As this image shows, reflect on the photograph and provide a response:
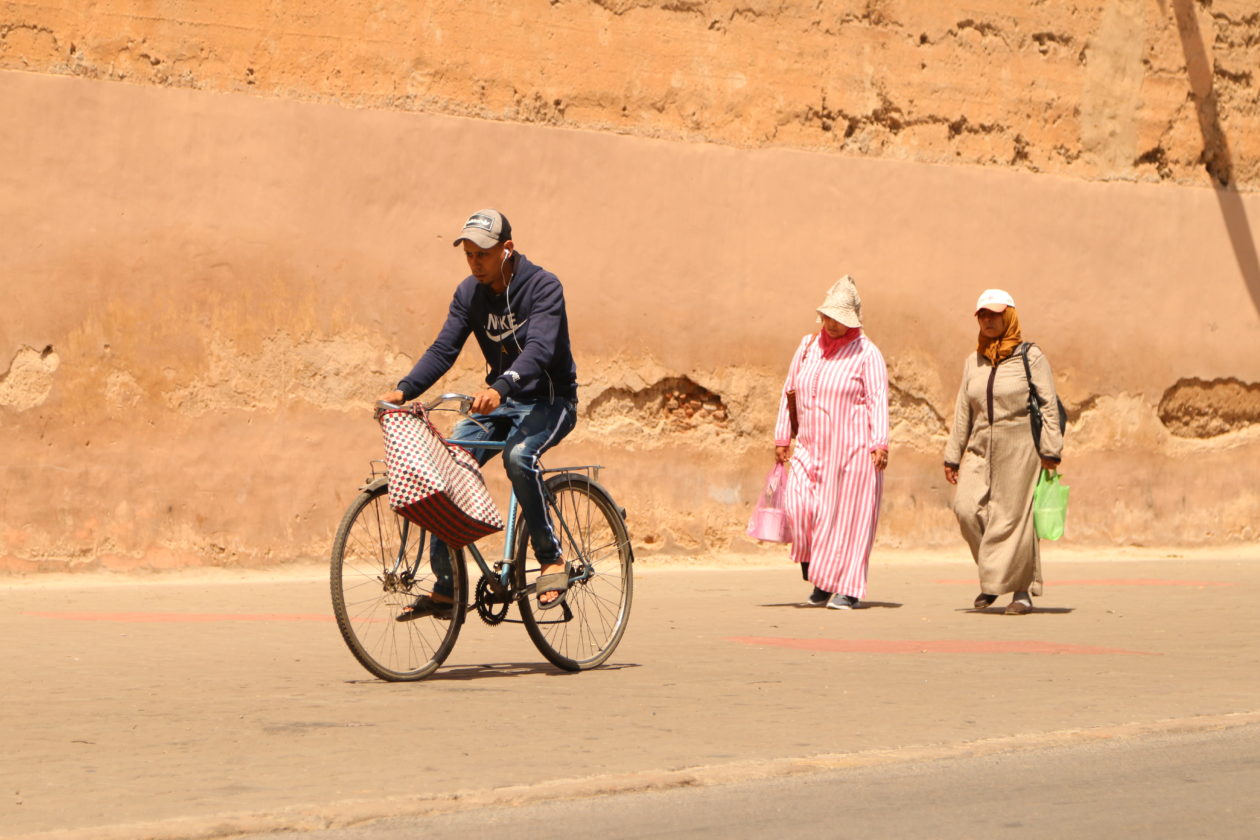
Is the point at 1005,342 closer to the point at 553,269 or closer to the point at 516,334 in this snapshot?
the point at 553,269

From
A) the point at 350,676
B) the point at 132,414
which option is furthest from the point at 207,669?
the point at 132,414

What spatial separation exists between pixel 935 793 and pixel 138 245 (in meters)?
8.70

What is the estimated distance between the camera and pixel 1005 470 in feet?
37.2

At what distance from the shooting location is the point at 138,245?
505 inches

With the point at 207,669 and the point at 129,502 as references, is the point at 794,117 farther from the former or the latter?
the point at 207,669

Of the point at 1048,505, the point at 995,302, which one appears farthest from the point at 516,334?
the point at 1048,505

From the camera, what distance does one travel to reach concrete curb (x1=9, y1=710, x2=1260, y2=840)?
4.81 meters

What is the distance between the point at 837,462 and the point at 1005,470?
1.03m

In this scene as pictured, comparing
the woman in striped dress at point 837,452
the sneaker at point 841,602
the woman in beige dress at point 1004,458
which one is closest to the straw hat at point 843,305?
the woman in striped dress at point 837,452

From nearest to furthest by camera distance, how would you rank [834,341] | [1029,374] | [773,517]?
1. [1029,374]
2. [773,517]
3. [834,341]

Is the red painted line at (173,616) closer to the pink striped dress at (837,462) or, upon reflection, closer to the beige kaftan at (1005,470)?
the pink striped dress at (837,462)

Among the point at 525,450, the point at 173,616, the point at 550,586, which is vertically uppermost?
the point at 525,450

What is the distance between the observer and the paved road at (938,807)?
502cm

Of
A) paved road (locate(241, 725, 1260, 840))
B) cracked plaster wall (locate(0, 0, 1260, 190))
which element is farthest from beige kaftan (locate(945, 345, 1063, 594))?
paved road (locate(241, 725, 1260, 840))
